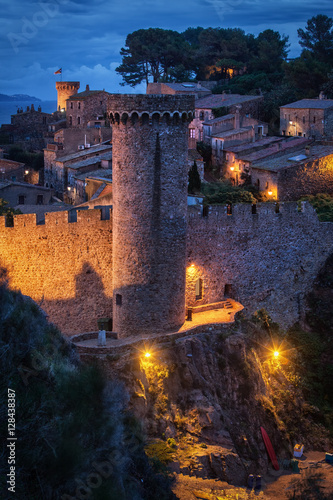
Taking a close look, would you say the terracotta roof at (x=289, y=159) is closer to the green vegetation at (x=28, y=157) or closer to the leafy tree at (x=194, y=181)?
the leafy tree at (x=194, y=181)

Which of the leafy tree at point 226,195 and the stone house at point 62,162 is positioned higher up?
the stone house at point 62,162

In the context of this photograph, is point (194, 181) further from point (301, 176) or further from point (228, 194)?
point (301, 176)

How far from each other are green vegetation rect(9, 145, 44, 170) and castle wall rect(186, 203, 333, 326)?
27.6m

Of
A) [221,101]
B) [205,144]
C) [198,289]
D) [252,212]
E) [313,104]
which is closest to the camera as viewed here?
[198,289]

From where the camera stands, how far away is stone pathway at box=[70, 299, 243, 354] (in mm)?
19359

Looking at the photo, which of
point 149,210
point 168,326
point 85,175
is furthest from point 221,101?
point 168,326

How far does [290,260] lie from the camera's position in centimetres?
2708

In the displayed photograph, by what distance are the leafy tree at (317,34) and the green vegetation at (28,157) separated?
85.8ft

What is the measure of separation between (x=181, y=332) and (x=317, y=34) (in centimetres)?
5243

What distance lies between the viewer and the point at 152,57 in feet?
233

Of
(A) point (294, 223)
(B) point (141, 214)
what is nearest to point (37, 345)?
(B) point (141, 214)

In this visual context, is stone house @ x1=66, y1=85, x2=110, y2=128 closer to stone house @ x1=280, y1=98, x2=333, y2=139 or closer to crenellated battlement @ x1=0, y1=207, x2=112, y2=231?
stone house @ x1=280, y1=98, x2=333, y2=139

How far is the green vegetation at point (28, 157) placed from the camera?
5197 centimetres

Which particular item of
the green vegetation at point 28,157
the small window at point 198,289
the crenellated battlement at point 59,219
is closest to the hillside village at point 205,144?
the green vegetation at point 28,157
